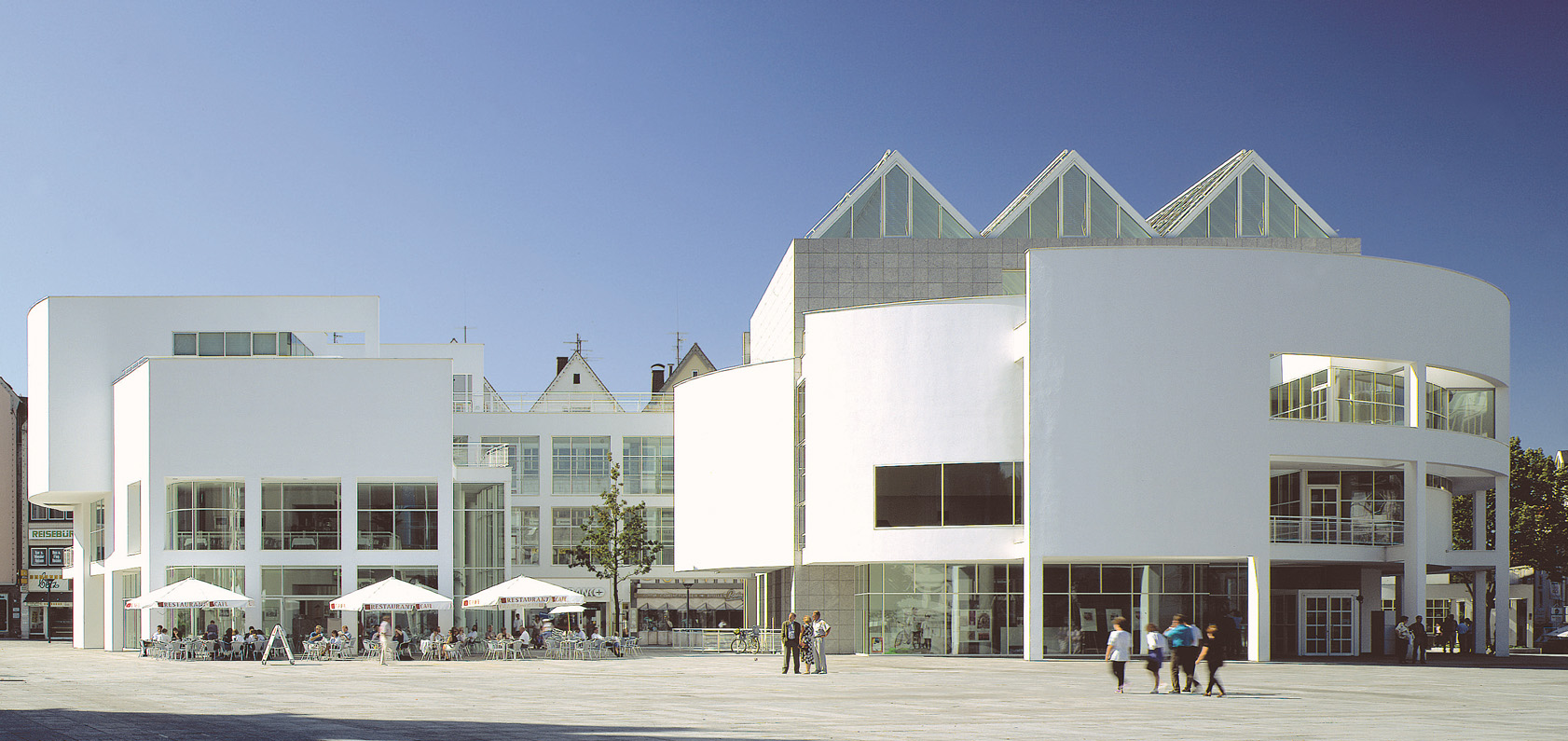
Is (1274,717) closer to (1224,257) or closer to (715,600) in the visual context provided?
(1224,257)

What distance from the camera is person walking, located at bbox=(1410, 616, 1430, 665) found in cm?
4150

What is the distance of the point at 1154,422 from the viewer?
135 ft

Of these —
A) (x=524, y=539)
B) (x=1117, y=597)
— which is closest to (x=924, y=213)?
(x=1117, y=597)

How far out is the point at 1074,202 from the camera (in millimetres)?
54625

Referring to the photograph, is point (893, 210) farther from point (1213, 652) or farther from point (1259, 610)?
point (1213, 652)

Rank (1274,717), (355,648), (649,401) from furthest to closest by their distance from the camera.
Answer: (649,401) → (355,648) → (1274,717)

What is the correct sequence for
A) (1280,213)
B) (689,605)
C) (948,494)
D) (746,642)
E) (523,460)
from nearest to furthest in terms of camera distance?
(948,494), (746,642), (1280,213), (523,460), (689,605)

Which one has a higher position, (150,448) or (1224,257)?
(1224,257)

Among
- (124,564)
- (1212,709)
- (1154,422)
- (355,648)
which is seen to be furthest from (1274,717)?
(124,564)

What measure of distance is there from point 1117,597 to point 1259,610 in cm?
397

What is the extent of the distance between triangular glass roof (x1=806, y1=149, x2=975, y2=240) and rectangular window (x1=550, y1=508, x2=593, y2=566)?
21.4 m

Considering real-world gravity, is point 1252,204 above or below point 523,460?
above

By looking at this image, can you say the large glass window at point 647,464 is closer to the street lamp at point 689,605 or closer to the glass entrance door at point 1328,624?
the street lamp at point 689,605

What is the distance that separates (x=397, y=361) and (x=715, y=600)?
96.7 feet
